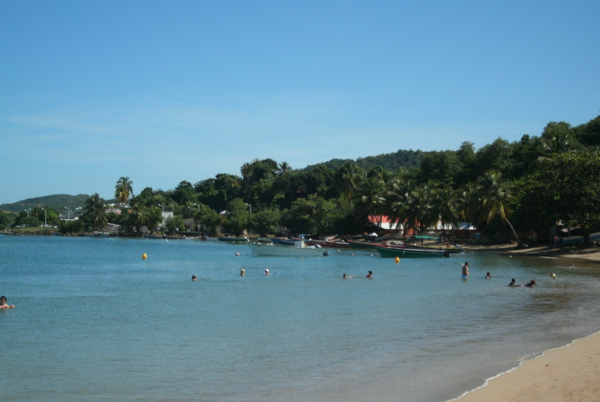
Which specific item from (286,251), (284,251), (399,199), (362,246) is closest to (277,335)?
(286,251)

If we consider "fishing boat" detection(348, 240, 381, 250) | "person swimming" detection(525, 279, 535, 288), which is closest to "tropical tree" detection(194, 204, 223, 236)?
"fishing boat" detection(348, 240, 381, 250)

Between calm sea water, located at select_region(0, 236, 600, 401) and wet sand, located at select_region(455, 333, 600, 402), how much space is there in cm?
60

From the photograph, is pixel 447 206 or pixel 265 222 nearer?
pixel 447 206

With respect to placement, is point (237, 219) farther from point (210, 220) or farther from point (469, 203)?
point (469, 203)

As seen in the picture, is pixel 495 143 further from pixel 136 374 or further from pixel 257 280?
pixel 136 374

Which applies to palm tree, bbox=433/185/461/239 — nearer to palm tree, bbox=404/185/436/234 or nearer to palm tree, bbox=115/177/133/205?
palm tree, bbox=404/185/436/234

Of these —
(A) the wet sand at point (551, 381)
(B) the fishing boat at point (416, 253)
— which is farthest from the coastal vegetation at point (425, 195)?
(A) the wet sand at point (551, 381)

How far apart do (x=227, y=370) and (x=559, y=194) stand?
4738 cm

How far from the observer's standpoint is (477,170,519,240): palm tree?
207 ft

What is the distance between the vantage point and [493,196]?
63.3m

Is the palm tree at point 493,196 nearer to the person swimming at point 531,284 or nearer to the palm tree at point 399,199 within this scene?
the palm tree at point 399,199

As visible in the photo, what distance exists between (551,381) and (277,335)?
944cm

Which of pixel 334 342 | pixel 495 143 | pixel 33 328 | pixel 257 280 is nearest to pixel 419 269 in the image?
pixel 257 280

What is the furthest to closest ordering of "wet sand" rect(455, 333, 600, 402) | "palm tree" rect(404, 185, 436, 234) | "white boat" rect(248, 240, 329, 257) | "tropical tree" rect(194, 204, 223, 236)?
"tropical tree" rect(194, 204, 223, 236) → "palm tree" rect(404, 185, 436, 234) → "white boat" rect(248, 240, 329, 257) → "wet sand" rect(455, 333, 600, 402)
